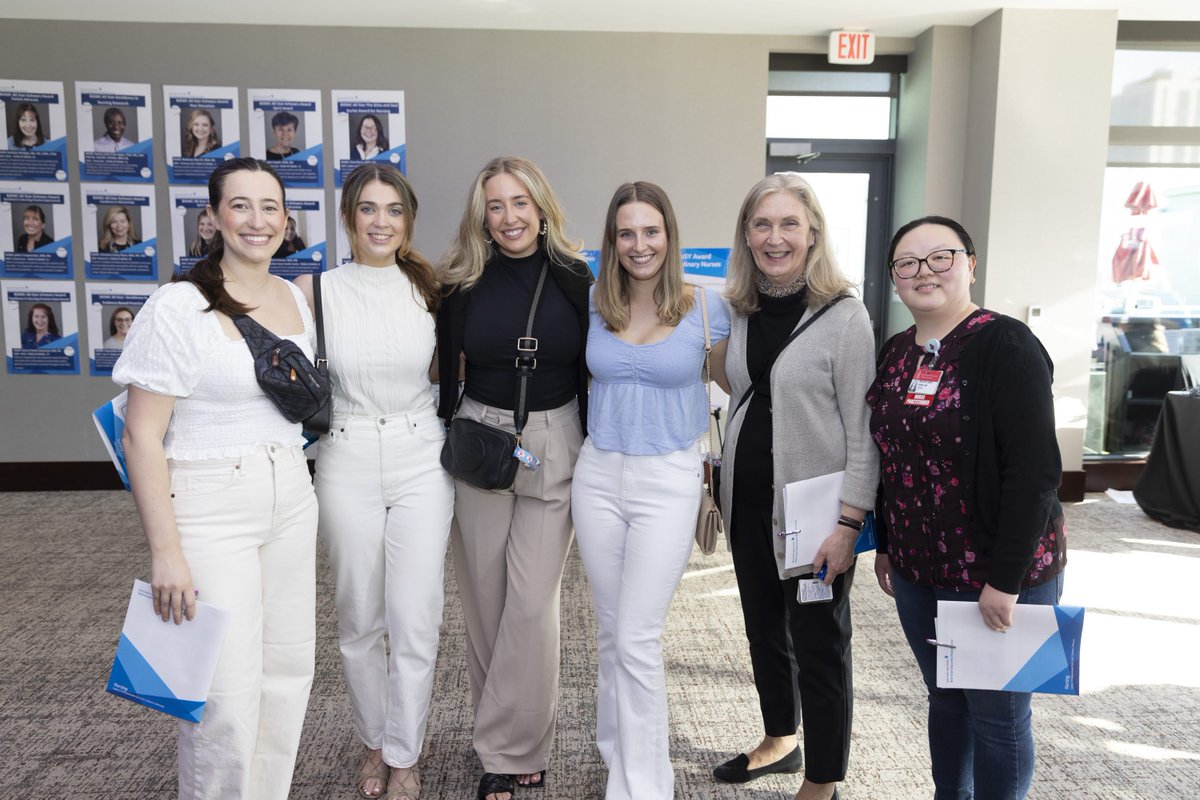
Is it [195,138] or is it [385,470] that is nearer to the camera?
[385,470]

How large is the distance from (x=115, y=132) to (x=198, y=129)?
56cm

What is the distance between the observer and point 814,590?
200 centimetres

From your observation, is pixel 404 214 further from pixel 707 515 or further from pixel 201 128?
pixel 201 128

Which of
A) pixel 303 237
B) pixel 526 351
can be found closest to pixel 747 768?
pixel 526 351

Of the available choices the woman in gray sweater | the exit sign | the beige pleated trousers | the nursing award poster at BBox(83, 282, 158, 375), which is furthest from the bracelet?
the nursing award poster at BBox(83, 282, 158, 375)

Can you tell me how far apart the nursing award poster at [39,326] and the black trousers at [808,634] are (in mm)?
5514

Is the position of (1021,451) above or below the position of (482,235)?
below

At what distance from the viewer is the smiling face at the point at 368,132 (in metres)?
5.64

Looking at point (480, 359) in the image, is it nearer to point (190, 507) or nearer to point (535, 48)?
point (190, 507)

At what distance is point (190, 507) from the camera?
1769mm

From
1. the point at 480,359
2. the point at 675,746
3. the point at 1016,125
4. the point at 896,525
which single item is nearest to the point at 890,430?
the point at 896,525

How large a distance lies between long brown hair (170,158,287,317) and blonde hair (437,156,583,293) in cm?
52

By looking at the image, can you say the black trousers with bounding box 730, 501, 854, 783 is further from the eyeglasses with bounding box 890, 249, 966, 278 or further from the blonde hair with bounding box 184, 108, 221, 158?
the blonde hair with bounding box 184, 108, 221, 158

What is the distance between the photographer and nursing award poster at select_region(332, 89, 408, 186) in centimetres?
561
